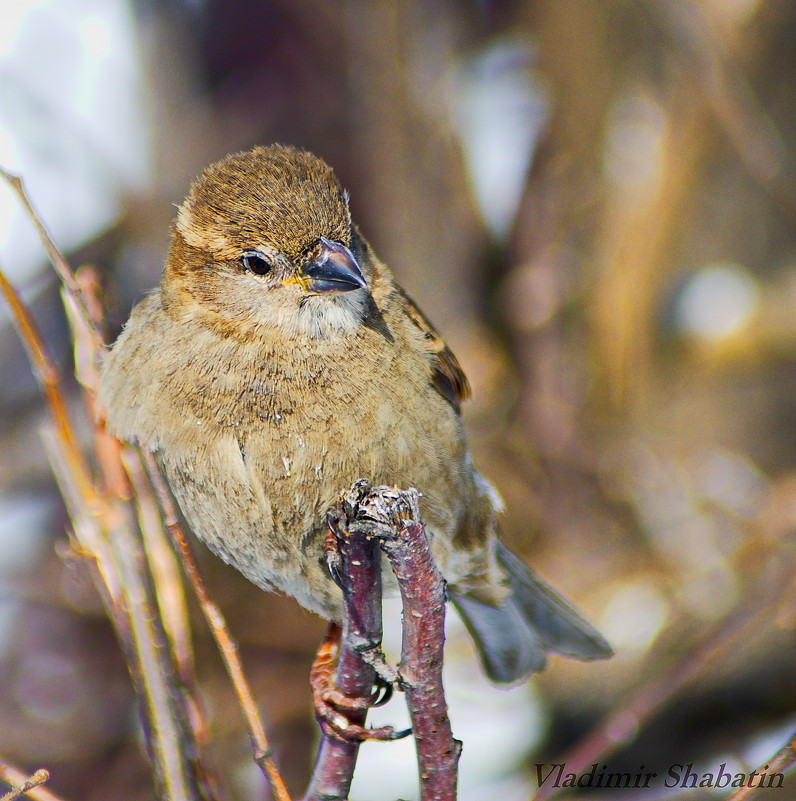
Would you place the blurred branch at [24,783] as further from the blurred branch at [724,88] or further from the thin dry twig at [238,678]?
the blurred branch at [724,88]

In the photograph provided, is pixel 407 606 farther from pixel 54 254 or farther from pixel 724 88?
pixel 724 88

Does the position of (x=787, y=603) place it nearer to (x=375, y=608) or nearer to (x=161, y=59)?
(x=375, y=608)

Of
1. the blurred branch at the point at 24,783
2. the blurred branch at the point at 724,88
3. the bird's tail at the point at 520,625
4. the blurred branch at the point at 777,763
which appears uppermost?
the blurred branch at the point at 724,88

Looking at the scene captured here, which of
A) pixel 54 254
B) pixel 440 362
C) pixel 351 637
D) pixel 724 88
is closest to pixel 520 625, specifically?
pixel 440 362

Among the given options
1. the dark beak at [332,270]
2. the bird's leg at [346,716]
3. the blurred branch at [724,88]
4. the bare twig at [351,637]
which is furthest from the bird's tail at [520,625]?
the blurred branch at [724,88]

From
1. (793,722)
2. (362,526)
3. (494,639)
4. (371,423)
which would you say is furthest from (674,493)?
(362,526)

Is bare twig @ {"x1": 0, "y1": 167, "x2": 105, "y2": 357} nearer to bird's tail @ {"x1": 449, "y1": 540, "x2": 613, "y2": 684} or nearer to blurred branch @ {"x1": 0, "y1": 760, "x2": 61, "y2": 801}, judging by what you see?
blurred branch @ {"x1": 0, "y1": 760, "x2": 61, "y2": 801}

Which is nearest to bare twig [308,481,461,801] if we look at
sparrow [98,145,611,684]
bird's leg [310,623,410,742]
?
bird's leg [310,623,410,742]

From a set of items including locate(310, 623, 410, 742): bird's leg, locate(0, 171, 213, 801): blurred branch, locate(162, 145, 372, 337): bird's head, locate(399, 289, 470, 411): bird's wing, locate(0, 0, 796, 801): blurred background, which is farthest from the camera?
locate(0, 0, 796, 801): blurred background
